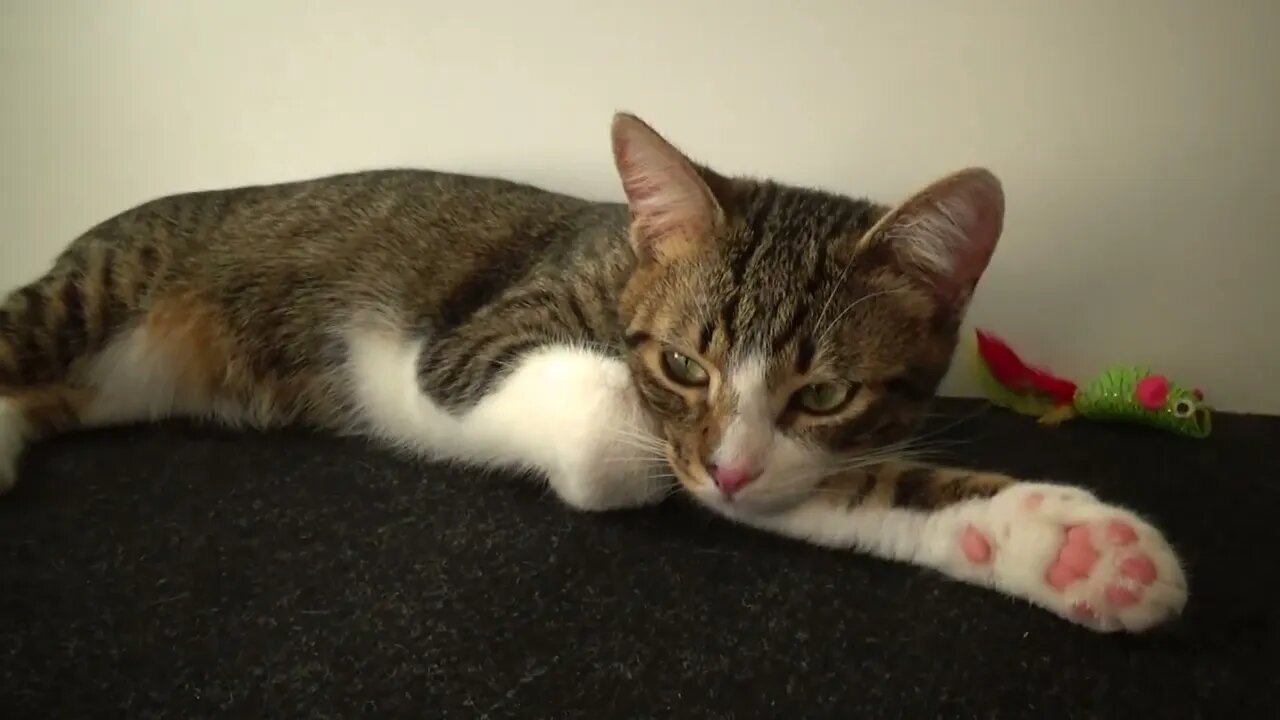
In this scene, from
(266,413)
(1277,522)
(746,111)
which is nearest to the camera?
(1277,522)

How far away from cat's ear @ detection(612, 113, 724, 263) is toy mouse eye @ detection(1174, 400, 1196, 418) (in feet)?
2.51

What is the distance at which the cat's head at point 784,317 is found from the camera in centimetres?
92

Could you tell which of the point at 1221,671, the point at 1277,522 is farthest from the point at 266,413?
the point at 1277,522

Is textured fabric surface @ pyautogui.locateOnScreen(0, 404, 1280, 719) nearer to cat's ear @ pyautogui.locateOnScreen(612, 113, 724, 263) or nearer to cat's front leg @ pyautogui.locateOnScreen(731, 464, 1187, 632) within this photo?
cat's front leg @ pyautogui.locateOnScreen(731, 464, 1187, 632)

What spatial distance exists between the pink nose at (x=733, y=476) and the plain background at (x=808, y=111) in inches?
27.9

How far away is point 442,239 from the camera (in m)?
1.36

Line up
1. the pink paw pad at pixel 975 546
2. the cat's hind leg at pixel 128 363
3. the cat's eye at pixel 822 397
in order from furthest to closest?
the cat's hind leg at pixel 128 363, the cat's eye at pixel 822 397, the pink paw pad at pixel 975 546

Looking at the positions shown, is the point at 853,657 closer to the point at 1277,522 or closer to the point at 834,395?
the point at 834,395

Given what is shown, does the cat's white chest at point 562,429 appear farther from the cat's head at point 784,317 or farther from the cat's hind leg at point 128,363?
the cat's hind leg at point 128,363

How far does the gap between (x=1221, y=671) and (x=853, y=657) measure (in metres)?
0.28

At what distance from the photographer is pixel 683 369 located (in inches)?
39.2

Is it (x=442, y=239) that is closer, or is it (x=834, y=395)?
(x=834, y=395)

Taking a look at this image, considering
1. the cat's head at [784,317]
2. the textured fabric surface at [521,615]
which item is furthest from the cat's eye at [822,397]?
the textured fabric surface at [521,615]

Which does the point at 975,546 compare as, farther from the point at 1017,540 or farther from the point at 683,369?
the point at 683,369
